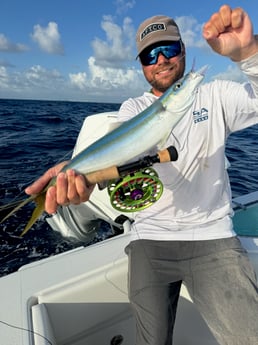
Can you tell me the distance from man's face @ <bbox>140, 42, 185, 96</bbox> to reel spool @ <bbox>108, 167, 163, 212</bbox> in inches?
40.1

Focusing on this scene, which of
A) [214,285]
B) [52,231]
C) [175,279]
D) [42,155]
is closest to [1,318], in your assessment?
[175,279]

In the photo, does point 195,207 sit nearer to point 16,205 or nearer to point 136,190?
point 136,190

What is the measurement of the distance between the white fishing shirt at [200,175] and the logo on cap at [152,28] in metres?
0.73

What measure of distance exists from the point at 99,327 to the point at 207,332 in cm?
100

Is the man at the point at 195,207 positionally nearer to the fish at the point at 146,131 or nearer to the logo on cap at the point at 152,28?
the logo on cap at the point at 152,28

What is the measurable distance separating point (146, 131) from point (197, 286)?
1.20 metres

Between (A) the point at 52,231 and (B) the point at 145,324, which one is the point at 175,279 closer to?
(B) the point at 145,324

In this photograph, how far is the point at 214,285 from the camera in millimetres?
2199

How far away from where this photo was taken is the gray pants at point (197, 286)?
6.66ft

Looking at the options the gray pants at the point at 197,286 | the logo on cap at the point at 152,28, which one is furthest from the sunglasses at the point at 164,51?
the gray pants at the point at 197,286

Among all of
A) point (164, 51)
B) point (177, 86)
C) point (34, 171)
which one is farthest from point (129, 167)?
point (34, 171)

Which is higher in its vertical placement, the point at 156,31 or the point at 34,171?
the point at 156,31

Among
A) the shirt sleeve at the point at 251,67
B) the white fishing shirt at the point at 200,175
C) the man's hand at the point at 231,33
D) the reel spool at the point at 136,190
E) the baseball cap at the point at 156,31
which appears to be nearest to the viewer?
the man's hand at the point at 231,33

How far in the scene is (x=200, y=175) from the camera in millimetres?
2545
